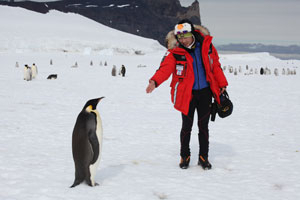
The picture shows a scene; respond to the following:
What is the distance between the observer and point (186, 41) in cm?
399

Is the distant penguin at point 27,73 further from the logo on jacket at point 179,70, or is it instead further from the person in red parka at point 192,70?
the logo on jacket at point 179,70

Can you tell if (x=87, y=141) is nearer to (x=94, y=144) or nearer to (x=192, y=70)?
(x=94, y=144)

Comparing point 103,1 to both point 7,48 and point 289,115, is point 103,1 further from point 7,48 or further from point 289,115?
point 289,115

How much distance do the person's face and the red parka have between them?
77 millimetres

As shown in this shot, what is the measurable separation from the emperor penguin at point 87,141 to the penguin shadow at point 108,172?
0.35 m

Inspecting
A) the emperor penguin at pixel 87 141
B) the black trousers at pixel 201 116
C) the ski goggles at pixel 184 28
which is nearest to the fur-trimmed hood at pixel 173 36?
the ski goggles at pixel 184 28

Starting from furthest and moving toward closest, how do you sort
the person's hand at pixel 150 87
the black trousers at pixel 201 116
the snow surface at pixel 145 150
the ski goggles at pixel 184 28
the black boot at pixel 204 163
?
the black boot at pixel 204 163 < the black trousers at pixel 201 116 < the ski goggles at pixel 184 28 < the person's hand at pixel 150 87 < the snow surface at pixel 145 150

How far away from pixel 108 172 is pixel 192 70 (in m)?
1.60

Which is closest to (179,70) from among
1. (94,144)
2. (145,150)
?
(94,144)

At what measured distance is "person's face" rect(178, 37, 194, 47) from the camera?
3.98 m

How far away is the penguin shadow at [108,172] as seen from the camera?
3.94 m

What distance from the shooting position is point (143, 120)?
803cm

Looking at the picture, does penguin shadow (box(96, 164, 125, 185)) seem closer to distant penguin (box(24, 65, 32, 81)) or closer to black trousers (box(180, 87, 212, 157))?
black trousers (box(180, 87, 212, 157))

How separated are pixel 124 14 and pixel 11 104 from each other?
13893cm
